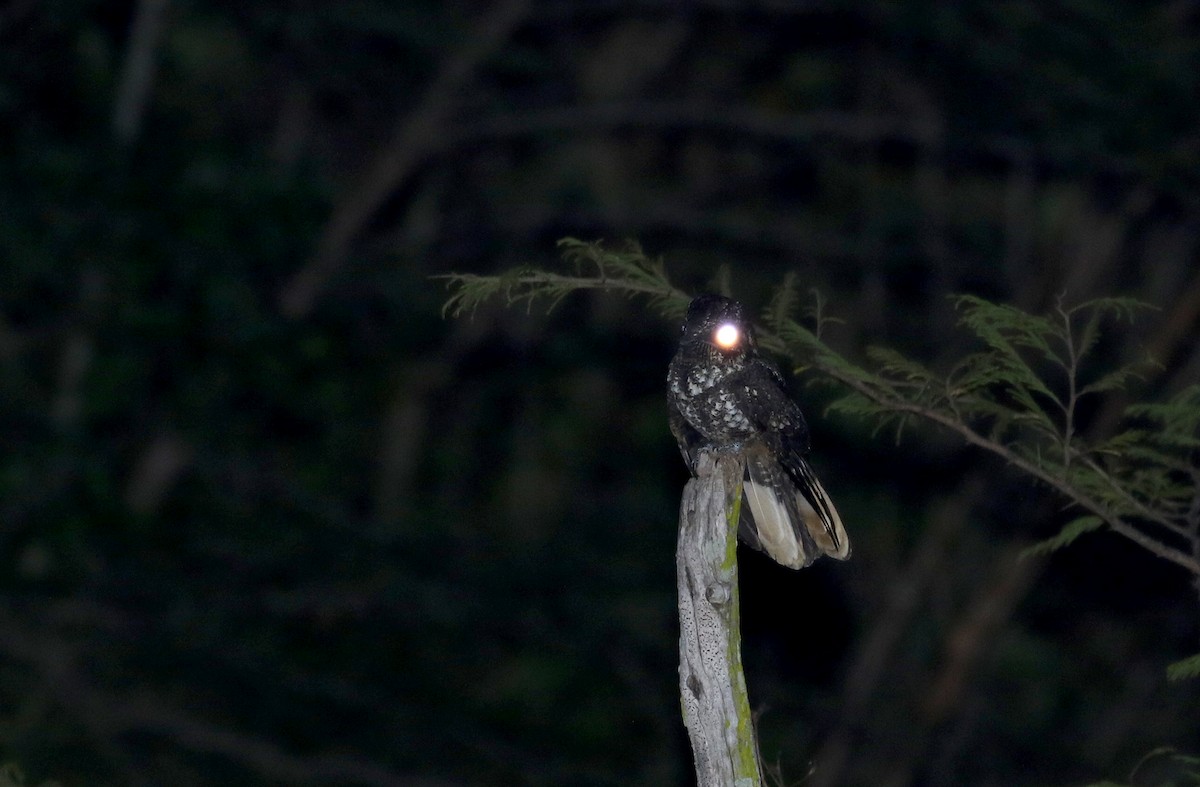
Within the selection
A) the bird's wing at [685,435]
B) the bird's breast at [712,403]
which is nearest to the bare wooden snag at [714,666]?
the bird's breast at [712,403]

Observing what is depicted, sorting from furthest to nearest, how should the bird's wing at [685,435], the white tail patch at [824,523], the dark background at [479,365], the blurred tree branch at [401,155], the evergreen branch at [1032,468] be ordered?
1. the blurred tree branch at [401,155]
2. the dark background at [479,365]
3. the bird's wing at [685,435]
4. the white tail patch at [824,523]
5. the evergreen branch at [1032,468]

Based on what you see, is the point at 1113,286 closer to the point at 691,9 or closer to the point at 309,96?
the point at 691,9

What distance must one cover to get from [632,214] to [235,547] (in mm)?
3541

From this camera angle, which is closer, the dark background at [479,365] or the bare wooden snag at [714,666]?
the bare wooden snag at [714,666]

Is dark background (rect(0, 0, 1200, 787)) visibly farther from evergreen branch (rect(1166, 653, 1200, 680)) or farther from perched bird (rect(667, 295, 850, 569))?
evergreen branch (rect(1166, 653, 1200, 680))

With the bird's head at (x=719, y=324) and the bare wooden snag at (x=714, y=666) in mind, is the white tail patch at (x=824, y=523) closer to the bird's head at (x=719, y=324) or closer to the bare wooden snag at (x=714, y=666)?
the bird's head at (x=719, y=324)

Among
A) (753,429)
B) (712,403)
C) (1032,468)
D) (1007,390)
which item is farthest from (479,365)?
(1032,468)

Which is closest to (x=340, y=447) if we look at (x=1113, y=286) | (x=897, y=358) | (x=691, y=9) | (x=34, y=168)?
(x=34, y=168)

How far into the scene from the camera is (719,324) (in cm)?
439

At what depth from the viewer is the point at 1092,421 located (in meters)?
9.98

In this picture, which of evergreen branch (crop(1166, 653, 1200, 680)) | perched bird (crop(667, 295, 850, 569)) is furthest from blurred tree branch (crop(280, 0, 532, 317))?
evergreen branch (crop(1166, 653, 1200, 680))

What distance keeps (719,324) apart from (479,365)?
9282 mm

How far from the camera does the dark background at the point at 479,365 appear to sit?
9922 mm

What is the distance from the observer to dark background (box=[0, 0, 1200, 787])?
32.6 feet
